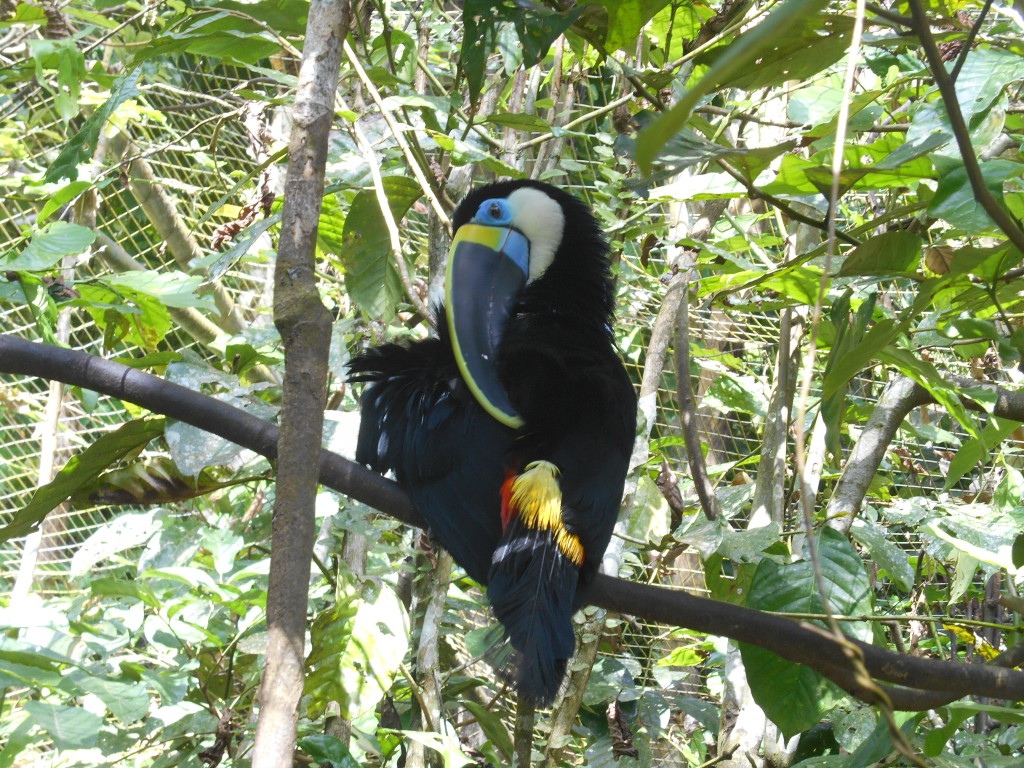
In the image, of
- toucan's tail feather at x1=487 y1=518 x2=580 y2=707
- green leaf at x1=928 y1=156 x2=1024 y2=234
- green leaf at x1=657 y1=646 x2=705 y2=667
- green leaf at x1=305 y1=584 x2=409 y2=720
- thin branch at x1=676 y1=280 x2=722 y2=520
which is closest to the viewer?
green leaf at x1=928 y1=156 x2=1024 y2=234

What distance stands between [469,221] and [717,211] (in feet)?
2.85

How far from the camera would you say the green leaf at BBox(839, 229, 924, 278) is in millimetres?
1246

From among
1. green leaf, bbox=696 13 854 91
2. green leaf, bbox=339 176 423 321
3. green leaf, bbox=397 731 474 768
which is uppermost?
green leaf, bbox=696 13 854 91

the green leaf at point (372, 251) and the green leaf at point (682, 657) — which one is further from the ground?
the green leaf at point (372, 251)

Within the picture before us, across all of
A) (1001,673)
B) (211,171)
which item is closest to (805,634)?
(1001,673)

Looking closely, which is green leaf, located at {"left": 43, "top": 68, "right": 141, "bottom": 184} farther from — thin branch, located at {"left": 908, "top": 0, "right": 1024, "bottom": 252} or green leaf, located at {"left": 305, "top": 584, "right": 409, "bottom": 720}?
thin branch, located at {"left": 908, "top": 0, "right": 1024, "bottom": 252}

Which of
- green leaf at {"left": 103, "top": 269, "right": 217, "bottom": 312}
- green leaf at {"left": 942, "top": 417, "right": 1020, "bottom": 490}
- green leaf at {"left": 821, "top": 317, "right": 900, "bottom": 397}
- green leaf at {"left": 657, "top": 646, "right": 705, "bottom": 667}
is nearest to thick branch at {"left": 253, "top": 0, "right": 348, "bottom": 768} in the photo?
green leaf at {"left": 821, "top": 317, "right": 900, "bottom": 397}

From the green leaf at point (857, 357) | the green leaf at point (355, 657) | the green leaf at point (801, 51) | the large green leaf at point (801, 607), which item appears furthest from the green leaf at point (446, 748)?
the green leaf at point (801, 51)

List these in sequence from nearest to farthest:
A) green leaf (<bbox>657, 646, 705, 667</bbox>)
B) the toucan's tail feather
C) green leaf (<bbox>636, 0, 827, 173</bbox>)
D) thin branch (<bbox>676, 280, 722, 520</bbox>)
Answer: green leaf (<bbox>636, 0, 827, 173</bbox>) < the toucan's tail feather < thin branch (<bbox>676, 280, 722, 520</bbox>) < green leaf (<bbox>657, 646, 705, 667</bbox>)

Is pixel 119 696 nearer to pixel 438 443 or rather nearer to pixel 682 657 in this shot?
pixel 438 443

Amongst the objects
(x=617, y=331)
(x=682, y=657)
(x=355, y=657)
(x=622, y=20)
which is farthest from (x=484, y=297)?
(x=617, y=331)

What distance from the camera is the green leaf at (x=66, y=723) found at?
150 centimetres

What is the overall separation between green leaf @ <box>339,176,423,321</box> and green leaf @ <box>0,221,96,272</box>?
1.61 feet

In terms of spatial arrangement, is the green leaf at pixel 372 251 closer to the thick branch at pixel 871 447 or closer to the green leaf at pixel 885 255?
the green leaf at pixel 885 255
